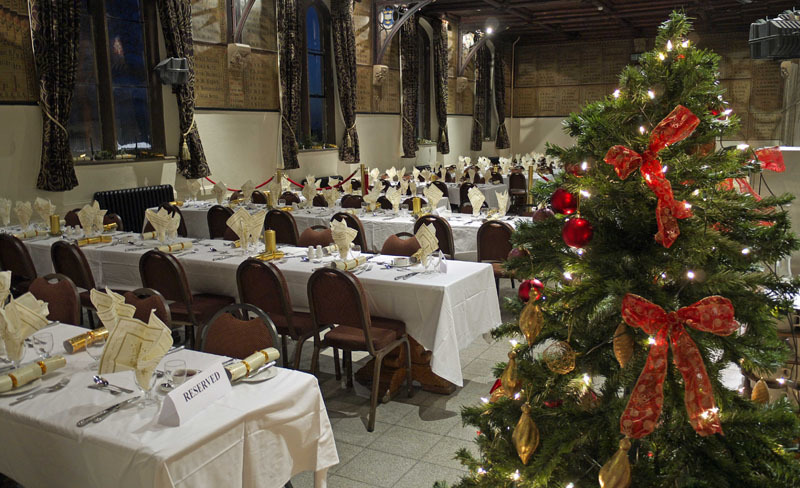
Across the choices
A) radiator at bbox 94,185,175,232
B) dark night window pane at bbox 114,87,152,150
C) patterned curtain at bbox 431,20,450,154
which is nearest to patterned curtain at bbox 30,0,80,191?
radiator at bbox 94,185,175,232

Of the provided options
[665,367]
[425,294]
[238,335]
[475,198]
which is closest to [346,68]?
[475,198]

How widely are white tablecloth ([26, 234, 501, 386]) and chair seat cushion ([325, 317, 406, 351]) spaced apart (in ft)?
0.29

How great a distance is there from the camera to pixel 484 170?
1312cm

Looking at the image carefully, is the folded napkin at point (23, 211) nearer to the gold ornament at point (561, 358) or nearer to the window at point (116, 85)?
the window at point (116, 85)

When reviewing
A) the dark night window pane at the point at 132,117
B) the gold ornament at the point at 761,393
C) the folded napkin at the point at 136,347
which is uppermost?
Result: the dark night window pane at the point at 132,117

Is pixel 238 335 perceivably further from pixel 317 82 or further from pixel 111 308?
pixel 317 82

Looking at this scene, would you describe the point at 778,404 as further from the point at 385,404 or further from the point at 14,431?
the point at 385,404

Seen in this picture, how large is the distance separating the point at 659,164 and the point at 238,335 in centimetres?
215

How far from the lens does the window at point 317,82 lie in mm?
12383

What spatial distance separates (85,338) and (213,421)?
1169 mm

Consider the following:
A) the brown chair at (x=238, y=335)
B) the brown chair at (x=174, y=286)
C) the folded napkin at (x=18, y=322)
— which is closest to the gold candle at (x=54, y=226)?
the brown chair at (x=174, y=286)

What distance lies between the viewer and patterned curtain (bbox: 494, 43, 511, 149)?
19.8m

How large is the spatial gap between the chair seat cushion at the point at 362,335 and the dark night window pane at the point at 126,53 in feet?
21.8

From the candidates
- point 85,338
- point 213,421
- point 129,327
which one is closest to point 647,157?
point 213,421
